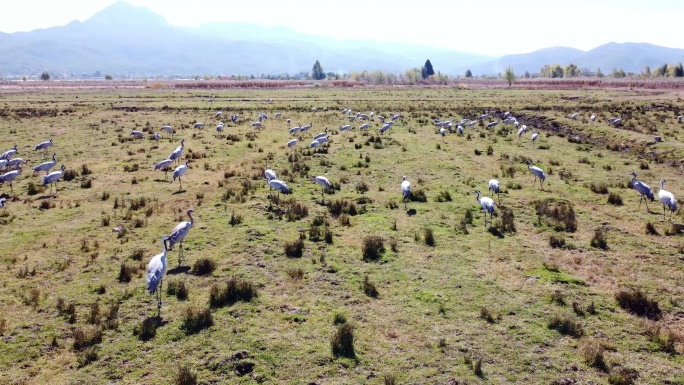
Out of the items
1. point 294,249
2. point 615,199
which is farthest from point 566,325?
point 615,199

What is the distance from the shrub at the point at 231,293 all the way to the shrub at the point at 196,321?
70cm

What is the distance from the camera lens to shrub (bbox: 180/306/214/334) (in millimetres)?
10805

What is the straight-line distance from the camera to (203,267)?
13.8m

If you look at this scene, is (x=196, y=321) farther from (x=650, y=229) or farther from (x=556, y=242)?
(x=650, y=229)

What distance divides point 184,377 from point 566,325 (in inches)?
359

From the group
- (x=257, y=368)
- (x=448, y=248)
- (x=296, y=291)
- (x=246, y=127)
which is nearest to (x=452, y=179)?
(x=448, y=248)

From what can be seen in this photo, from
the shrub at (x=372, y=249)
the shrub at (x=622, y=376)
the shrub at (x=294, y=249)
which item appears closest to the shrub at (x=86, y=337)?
the shrub at (x=294, y=249)

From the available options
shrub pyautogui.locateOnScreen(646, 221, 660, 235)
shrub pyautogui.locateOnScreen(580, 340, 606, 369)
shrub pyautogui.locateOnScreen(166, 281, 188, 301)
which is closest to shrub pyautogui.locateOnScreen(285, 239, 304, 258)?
shrub pyautogui.locateOnScreen(166, 281, 188, 301)

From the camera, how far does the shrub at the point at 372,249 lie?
1498cm

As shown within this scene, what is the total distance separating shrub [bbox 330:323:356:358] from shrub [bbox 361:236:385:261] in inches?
184

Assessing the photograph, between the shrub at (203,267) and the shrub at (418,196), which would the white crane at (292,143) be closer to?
the shrub at (418,196)

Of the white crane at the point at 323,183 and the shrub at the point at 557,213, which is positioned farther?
the white crane at the point at 323,183

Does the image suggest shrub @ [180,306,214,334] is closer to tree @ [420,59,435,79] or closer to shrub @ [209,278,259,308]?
shrub @ [209,278,259,308]

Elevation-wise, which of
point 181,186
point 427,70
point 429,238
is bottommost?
point 429,238
